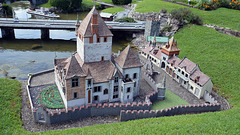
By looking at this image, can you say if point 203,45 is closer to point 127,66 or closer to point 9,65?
point 127,66

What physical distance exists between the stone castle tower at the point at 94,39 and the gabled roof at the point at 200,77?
17325mm

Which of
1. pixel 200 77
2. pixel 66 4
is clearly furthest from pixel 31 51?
pixel 66 4

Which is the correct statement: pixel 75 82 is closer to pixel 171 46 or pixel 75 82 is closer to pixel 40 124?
pixel 40 124

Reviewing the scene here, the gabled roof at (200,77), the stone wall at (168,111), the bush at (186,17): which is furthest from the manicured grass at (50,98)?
the bush at (186,17)

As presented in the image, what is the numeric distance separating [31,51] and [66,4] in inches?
2370

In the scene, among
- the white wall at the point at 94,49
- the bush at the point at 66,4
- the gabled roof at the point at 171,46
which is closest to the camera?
the white wall at the point at 94,49

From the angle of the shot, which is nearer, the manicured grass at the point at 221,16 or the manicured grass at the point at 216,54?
the manicured grass at the point at 216,54

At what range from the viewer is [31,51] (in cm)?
6203

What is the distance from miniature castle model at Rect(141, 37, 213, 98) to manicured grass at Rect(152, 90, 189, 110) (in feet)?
13.3

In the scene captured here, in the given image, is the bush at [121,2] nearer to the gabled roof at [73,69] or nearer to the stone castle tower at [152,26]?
the stone castle tower at [152,26]

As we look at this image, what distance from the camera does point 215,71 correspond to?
47.7m

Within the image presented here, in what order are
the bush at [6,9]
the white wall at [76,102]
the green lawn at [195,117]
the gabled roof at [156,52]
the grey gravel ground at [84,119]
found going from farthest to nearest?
the bush at [6,9] → the gabled roof at [156,52] → the white wall at [76,102] → the grey gravel ground at [84,119] → the green lawn at [195,117]

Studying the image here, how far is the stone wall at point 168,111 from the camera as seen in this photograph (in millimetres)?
31625

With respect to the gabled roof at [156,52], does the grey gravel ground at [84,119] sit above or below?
below
